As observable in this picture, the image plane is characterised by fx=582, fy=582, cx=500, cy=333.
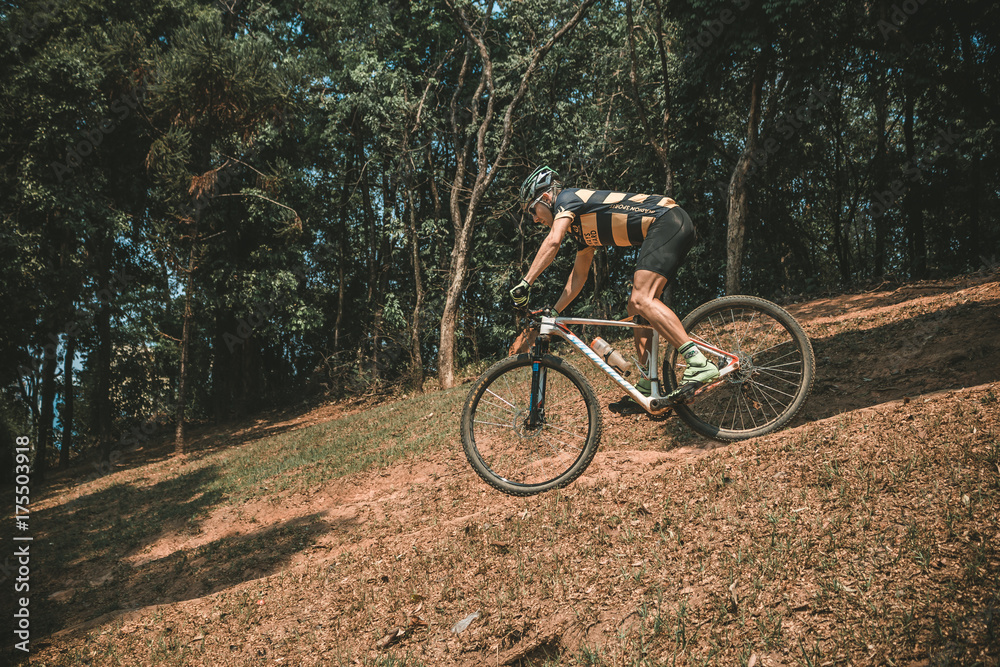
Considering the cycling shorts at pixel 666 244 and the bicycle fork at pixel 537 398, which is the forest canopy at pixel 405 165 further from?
the bicycle fork at pixel 537 398

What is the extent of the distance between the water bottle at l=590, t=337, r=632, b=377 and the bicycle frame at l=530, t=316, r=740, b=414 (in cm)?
3

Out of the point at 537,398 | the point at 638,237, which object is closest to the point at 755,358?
the point at 638,237

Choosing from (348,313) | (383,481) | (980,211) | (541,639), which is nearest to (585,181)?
(980,211)

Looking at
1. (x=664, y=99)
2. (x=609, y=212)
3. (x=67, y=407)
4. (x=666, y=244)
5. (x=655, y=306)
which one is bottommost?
(x=67, y=407)

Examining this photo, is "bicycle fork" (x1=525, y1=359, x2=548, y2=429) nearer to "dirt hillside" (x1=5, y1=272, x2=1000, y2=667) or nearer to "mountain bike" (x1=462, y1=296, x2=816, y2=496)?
"mountain bike" (x1=462, y1=296, x2=816, y2=496)

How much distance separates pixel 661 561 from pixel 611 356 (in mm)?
1717

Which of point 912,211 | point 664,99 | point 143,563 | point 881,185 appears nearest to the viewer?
point 143,563

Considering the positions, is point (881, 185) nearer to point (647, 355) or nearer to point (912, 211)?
point (912, 211)

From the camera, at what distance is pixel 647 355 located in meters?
4.77

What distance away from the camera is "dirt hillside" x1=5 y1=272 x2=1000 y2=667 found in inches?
110

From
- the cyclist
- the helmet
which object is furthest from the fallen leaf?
the helmet

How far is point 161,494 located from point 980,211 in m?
21.7

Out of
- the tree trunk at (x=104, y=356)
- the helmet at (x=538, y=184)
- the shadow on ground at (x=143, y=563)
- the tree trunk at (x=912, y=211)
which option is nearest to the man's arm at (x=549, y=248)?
the helmet at (x=538, y=184)

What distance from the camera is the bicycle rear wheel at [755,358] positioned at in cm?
466
